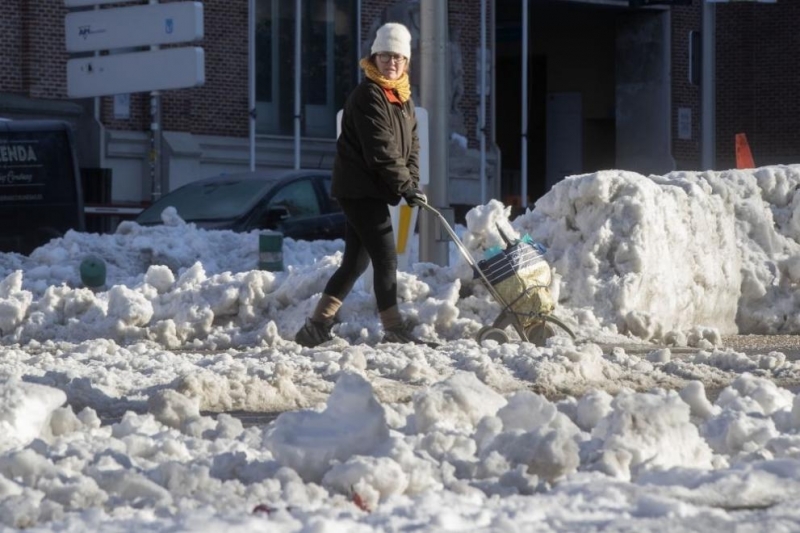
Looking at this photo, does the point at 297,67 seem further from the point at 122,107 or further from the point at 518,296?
the point at 518,296

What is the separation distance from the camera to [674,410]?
18.3 feet

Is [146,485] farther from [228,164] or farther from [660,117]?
[660,117]

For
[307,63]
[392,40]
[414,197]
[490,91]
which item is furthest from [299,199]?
[490,91]

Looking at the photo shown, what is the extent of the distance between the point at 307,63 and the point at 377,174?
73.4 feet

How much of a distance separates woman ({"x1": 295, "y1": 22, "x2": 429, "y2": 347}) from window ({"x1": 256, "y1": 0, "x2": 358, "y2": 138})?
2150 centimetres

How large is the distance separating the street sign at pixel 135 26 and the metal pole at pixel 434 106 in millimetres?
8875

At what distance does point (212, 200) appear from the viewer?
19.6 meters

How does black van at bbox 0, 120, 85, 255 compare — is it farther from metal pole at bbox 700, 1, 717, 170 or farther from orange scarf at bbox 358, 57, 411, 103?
metal pole at bbox 700, 1, 717, 170

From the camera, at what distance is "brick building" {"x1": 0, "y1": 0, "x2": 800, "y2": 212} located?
1145 inches

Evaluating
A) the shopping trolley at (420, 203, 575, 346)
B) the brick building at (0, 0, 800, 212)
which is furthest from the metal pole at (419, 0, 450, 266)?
the brick building at (0, 0, 800, 212)

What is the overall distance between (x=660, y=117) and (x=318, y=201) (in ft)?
68.3

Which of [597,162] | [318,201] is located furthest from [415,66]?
[597,162]

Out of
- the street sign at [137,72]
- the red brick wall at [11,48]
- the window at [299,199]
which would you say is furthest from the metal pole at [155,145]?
the window at [299,199]

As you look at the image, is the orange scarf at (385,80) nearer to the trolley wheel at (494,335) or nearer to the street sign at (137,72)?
the trolley wheel at (494,335)
